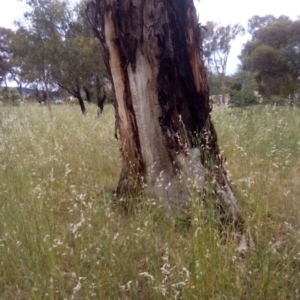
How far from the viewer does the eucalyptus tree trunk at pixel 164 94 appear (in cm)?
229

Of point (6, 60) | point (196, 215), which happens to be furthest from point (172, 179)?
point (6, 60)

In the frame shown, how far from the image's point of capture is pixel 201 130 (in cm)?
246

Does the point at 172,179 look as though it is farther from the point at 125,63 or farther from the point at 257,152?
the point at 257,152

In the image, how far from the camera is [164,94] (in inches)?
93.4

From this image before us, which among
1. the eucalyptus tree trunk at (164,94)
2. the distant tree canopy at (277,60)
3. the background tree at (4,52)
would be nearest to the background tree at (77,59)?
the eucalyptus tree trunk at (164,94)

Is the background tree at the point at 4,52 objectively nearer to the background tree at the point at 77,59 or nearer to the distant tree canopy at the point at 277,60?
the background tree at the point at 77,59

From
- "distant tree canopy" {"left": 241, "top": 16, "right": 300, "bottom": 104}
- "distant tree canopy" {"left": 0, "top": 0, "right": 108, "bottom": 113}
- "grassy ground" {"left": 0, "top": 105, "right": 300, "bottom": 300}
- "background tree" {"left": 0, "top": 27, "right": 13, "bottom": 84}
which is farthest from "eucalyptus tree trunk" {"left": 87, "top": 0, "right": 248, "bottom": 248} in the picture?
"background tree" {"left": 0, "top": 27, "right": 13, "bottom": 84}

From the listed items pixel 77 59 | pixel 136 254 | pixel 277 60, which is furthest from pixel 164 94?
pixel 277 60

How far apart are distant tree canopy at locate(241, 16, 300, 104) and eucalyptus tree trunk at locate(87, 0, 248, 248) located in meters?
15.0

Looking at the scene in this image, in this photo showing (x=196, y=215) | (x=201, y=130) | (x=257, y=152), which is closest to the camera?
(x=196, y=215)

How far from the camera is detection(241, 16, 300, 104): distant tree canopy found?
16.3m

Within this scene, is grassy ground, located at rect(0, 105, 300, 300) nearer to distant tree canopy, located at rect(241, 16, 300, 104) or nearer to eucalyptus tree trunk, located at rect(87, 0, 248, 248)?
eucalyptus tree trunk, located at rect(87, 0, 248, 248)

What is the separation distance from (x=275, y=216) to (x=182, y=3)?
5.34 feet

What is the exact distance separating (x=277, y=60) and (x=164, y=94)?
17822 mm
